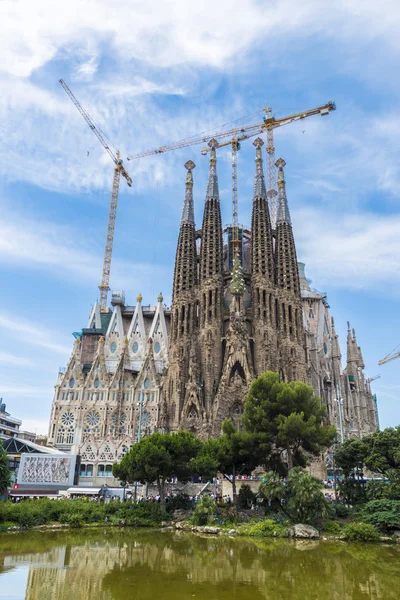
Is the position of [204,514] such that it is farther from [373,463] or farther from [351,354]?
[351,354]

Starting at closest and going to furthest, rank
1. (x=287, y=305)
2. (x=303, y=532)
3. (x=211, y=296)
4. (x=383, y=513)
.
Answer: (x=303, y=532) → (x=383, y=513) → (x=211, y=296) → (x=287, y=305)

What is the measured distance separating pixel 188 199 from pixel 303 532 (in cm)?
5128

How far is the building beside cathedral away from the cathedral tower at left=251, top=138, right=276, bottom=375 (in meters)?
0.14

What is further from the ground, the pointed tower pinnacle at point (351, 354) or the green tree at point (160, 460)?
the pointed tower pinnacle at point (351, 354)

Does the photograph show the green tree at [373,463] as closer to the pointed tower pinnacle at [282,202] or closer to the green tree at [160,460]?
the green tree at [160,460]

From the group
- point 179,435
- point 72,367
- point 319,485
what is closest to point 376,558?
point 319,485

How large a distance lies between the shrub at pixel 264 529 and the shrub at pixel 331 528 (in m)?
2.35

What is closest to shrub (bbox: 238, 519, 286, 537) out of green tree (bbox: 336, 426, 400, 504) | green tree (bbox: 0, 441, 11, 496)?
green tree (bbox: 336, 426, 400, 504)

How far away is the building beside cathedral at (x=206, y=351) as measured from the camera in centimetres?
5516

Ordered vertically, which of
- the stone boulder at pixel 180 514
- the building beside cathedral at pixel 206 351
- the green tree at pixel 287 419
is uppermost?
the building beside cathedral at pixel 206 351

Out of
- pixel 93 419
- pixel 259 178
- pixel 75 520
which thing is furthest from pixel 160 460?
pixel 259 178

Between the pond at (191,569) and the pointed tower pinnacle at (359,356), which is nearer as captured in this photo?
the pond at (191,569)

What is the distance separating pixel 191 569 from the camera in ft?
56.7

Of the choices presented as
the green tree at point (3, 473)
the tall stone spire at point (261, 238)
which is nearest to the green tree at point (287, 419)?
the green tree at point (3, 473)
